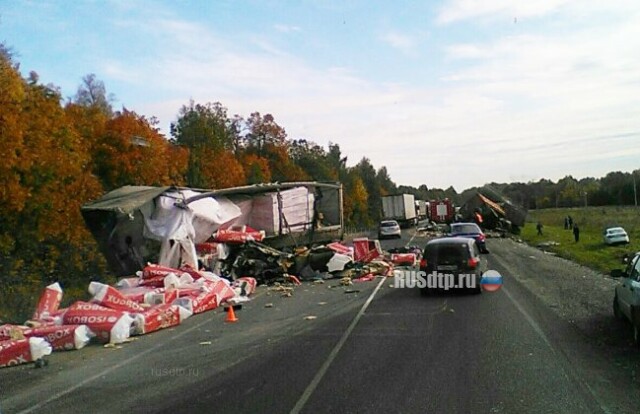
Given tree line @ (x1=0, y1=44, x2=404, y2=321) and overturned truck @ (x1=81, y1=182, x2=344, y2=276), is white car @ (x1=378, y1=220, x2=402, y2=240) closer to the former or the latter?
tree line @ (x1=0, y1=44, x2=404, y2=321)

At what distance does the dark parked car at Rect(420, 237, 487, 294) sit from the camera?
18734mm

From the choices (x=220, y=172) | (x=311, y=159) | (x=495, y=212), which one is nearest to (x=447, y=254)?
(x=495, y=212)

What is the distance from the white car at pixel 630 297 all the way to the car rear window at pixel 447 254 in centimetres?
584

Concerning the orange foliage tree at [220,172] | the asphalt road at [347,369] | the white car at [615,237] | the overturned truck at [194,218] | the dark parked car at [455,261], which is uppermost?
the orange foliage tree at [220,172]

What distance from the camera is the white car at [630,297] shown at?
1063 centimetres

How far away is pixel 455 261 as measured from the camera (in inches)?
745

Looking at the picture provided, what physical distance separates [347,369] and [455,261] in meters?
9.92

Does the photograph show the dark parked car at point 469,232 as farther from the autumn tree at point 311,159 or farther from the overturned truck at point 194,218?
the autumn tree at point 311,159

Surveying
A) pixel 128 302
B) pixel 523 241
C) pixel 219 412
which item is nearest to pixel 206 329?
pixel 128 302

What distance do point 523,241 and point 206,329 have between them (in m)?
38.5

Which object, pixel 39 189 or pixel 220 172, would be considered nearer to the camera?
pixel 39 189

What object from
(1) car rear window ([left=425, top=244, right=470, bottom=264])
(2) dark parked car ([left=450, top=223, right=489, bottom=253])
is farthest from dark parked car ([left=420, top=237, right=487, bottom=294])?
(2) dark parked car ([left=450, top=223, right=489, bottom=253])

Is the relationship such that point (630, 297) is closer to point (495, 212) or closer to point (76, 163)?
point (76, 163)

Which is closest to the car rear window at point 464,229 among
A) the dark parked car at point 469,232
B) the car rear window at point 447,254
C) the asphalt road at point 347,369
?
the dark parked car at point 469,232
